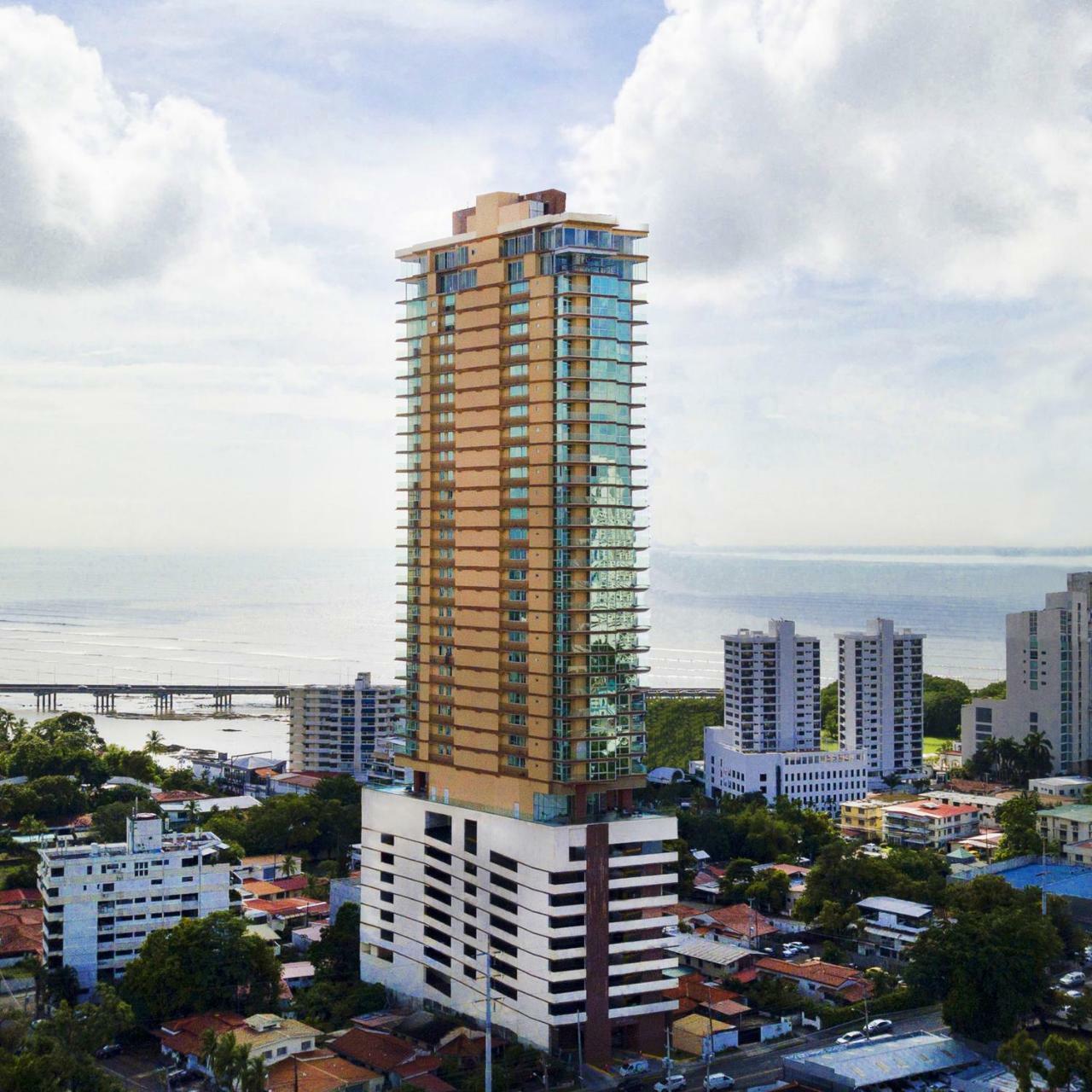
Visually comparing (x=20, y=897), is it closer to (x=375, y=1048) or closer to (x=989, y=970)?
(x=375, y=1048)

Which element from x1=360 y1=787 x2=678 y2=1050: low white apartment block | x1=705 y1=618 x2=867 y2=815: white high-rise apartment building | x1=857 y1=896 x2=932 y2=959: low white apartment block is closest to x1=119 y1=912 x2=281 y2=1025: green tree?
x1=360 y1=787 x2=678 y2=1050: low white apartment block

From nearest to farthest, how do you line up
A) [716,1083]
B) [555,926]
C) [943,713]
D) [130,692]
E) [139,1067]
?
[716,1083]
[555,926]
[139,1067]
[943,713]
[130,692]

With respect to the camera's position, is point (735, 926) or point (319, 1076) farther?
point (735, 926)

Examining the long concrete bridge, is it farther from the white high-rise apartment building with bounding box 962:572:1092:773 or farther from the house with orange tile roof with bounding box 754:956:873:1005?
the house with orange tile roof with bounding box 754:956:873:1005

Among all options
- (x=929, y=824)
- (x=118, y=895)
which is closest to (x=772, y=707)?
(x=929, y=824)

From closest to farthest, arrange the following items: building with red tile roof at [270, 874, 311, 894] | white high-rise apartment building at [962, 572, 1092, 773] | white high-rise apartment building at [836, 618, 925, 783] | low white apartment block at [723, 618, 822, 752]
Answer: building with red tile roof at [270, 874, 311, 894] → low white apartment block at [723, 618, 822, 752] → white high-rise apartment building at [962, 572, 1092, 773] → white high-rise apartment building at [836, 618, 925, 783]
